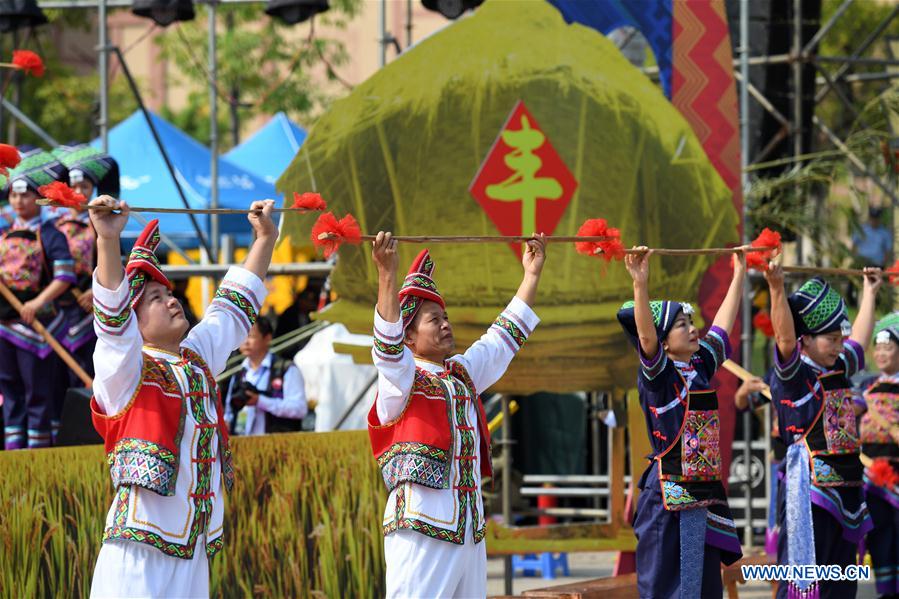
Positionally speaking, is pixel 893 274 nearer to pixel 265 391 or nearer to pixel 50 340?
pixel 265 391

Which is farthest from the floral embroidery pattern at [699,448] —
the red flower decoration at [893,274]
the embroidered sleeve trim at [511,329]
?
the red flower decoration at [893,274]

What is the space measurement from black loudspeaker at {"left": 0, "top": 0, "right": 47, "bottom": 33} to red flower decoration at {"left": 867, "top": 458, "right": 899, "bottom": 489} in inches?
253

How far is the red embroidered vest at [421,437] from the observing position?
16.0ft

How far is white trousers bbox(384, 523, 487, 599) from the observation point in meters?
4.84

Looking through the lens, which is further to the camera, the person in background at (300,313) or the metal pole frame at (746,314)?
the person in background at (300,313)

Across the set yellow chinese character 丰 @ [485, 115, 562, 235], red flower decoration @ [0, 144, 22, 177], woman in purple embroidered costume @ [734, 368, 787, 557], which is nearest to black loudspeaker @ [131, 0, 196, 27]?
yellow chinese character 丰 @ [485, 115, 562, 235]

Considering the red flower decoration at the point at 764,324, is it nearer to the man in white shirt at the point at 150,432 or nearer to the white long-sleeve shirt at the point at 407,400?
the white long-sleeve shirt at the point at 407,400

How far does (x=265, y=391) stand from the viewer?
8188 mm

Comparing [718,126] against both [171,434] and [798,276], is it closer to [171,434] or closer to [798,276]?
[798,276]

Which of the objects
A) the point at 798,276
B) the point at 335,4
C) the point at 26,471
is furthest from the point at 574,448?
the point at 335,4

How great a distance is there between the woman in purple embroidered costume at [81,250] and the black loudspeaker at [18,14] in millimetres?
3096

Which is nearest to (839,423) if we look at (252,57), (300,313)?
(300,313)

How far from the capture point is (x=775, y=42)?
10.9 meters

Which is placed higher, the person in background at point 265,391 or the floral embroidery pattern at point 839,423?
the person in background at point 265,391
